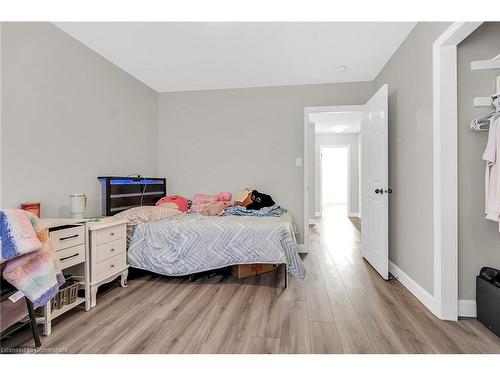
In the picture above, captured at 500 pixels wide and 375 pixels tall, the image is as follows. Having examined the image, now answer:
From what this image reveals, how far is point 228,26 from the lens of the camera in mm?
2186

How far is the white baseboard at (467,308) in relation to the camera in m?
1.78

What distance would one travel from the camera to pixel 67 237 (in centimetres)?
179

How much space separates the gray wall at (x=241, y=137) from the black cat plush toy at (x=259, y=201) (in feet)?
0.72

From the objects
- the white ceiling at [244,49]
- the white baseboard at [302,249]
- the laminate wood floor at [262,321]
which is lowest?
the laminate wood floor at [262,321]

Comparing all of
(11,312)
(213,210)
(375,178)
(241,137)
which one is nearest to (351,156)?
(241,137)

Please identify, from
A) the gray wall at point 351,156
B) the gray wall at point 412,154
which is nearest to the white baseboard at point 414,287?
the gray wall at point 412,154

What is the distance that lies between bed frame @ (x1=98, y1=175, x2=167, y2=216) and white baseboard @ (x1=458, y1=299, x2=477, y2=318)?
3347mm

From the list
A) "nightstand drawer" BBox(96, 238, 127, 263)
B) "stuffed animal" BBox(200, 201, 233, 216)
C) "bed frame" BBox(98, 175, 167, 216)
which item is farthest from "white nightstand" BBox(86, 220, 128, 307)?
"stuffed animal" BBox(200, 201, 233, 216)

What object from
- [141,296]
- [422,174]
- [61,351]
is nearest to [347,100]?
[422,174]

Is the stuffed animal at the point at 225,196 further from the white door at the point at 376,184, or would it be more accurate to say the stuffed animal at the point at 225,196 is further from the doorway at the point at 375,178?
the white door at the point at 376,184

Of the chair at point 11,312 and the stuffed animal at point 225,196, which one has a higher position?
the stuffed animal at point 225,196

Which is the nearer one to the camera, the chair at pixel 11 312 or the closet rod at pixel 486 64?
the chair at pixel 11 312

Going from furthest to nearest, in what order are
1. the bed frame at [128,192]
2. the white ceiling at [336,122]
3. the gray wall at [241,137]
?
the white ceiling at [336,122]
the gray wall at [241,137]
the bed frame at [128,192]

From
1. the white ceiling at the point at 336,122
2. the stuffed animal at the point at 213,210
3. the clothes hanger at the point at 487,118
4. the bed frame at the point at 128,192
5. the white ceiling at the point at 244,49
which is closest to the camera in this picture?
the clothes hanger at the point at 487,118
